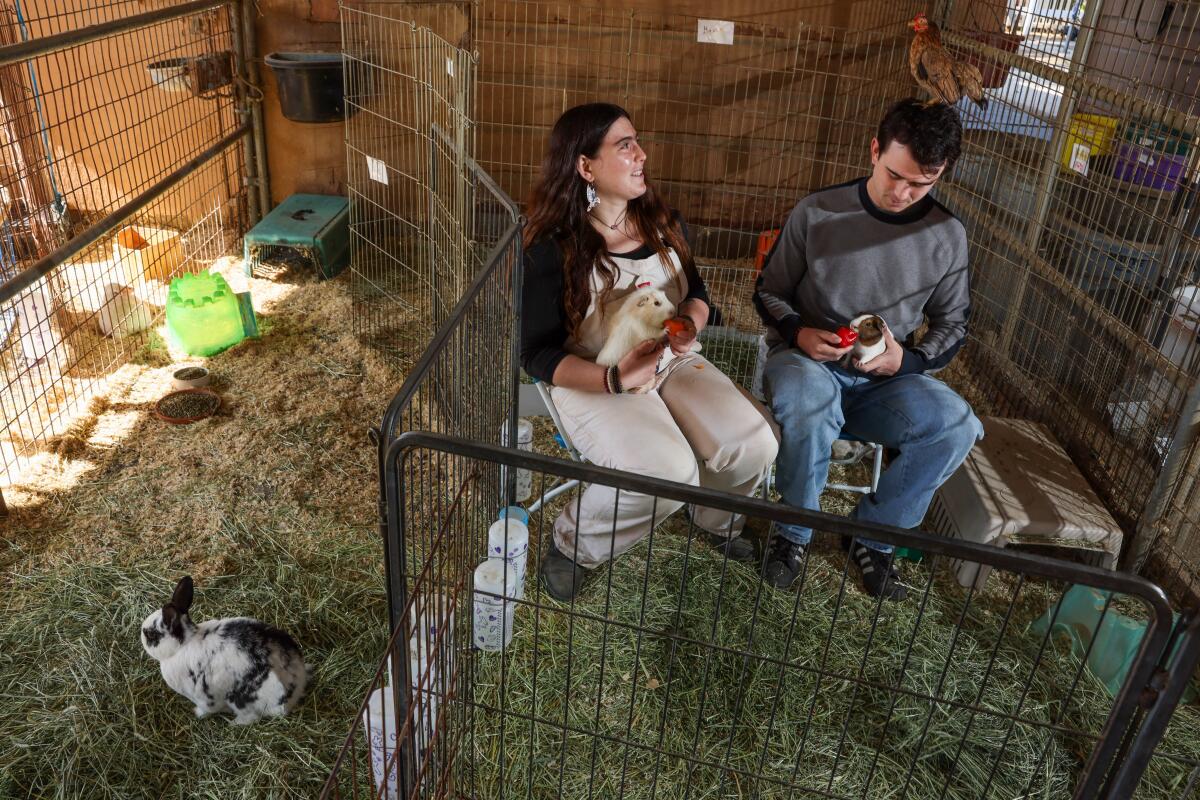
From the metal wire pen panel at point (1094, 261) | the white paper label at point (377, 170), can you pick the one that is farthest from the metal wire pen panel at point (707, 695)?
the white paper label at point (377, 170)

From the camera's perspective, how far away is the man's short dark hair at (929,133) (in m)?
2.72

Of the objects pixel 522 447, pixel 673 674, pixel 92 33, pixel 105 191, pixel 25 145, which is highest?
pixel 92 33

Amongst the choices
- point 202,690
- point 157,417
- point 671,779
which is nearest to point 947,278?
point 671,779

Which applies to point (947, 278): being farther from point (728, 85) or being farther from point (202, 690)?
point (728, 85)

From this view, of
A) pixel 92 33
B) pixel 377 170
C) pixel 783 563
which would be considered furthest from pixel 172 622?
pixel 92 33

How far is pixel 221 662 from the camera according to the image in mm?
2422

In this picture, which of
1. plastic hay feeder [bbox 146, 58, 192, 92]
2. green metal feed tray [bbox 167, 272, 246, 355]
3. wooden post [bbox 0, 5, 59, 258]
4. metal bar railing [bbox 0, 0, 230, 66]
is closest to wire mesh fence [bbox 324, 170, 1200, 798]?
metal bar railing [bbox 0, 0, 230, 66]

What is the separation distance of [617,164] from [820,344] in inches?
32.7

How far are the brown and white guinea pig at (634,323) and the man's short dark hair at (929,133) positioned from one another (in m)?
0.86

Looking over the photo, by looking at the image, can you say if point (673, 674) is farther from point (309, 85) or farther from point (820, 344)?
point (309, 85)

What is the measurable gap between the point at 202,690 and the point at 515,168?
4045 millimetres

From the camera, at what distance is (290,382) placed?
14.1 feet

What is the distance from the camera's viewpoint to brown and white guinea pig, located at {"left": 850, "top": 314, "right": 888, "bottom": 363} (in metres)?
2.88

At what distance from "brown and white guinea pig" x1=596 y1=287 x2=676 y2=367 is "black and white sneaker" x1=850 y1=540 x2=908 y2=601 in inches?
41.6
